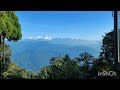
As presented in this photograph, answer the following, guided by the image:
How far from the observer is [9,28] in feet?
25.0

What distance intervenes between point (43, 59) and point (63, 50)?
0.43m

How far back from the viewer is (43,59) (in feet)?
22.4

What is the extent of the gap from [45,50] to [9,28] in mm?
1270

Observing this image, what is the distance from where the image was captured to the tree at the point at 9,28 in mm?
7219

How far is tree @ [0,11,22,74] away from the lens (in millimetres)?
7219

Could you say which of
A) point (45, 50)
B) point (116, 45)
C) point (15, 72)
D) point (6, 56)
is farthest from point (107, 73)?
point (6, 56)

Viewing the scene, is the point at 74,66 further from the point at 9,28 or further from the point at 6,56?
the point at 9,28

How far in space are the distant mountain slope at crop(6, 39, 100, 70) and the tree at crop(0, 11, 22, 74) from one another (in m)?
0.36

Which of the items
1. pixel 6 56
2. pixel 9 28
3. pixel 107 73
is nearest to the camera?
pixel 107 73
